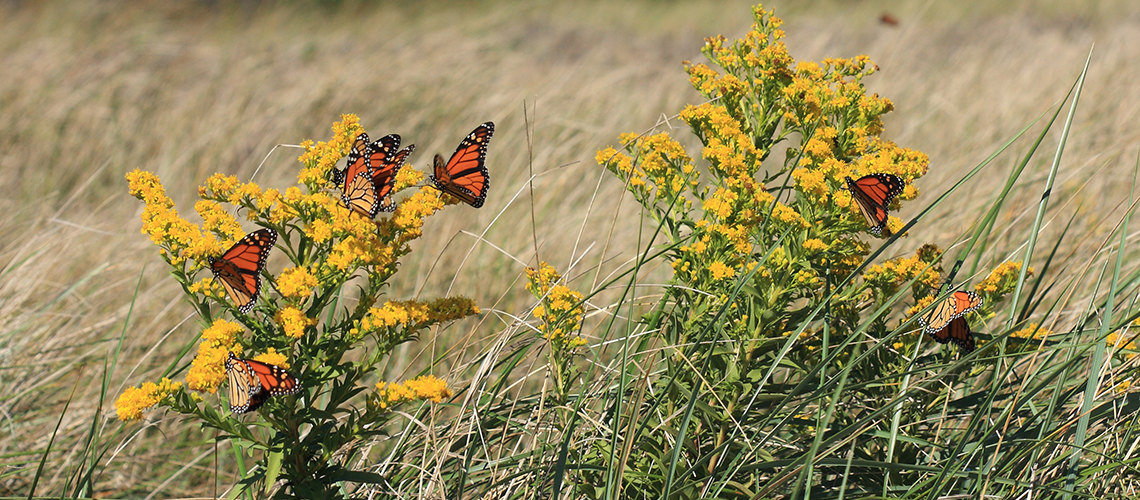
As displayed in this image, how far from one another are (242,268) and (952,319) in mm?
2147

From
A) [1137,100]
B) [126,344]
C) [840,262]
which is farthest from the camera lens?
[1137,100]

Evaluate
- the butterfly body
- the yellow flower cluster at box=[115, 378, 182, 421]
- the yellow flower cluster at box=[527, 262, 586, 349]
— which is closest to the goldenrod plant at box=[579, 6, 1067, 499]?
the yellow flower cluster at box=[527, 262, 586, 349]

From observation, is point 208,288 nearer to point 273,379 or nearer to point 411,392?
point 273,379

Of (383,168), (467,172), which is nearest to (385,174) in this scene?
(383,168)

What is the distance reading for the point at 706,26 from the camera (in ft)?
57.0

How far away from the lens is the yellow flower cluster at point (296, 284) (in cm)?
198

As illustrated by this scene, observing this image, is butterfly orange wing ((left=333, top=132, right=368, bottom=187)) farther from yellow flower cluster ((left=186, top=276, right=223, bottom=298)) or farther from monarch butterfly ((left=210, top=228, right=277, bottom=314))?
yellow flower cluster ((left=186, top=276, right=223, bottom=298))

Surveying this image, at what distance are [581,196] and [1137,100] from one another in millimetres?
4628

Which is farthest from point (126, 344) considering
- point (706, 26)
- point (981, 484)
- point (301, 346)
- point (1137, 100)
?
point (706, 26)

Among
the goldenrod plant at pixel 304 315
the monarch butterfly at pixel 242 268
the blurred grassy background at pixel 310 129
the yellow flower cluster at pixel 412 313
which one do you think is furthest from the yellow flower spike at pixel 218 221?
the blurred grassy background at pixel 310 129

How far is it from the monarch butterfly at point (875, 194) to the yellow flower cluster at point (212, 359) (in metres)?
1.82

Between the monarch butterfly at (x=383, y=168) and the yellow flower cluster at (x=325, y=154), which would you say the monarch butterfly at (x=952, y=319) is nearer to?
the monarch butterfly at (x=383, y=168)

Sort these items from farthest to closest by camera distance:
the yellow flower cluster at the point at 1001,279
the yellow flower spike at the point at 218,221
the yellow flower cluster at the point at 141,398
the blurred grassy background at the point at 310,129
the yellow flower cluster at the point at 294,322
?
the blurred grassy background at the point at 310,129, the yellow flower cluster at the point at 1001,279, the yellow flower spike at the point at 218,221, the yellow flower cluster at the point at 294,322, the yellow flower cluster at the point at 141,398

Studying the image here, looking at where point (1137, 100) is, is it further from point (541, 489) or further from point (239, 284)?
point (239, 284)
